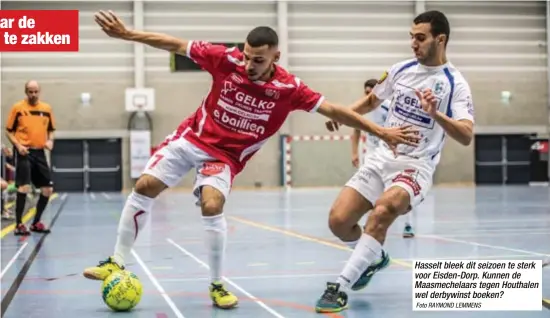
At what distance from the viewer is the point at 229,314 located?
600 centimetres

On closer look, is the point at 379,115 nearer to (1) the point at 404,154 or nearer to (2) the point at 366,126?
(1) the point at 404,154

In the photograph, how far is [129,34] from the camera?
634 cm

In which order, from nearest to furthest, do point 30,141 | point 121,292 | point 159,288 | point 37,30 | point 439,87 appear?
point 37,30 → point 121,292 → point 439,87 → point 159,288 → point 30,141

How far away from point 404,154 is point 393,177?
0.21 meters

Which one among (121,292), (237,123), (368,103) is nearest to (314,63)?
(368,103)

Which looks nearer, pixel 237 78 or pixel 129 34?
pixel 129 34

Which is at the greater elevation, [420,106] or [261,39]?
[261,39]

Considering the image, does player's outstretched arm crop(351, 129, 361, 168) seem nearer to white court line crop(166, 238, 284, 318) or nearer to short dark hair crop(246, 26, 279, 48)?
white court line crop(166, 238, 284, 318)

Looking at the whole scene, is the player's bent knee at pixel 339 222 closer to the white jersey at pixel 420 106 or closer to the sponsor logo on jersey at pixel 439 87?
the white jersey at pixel 420 106

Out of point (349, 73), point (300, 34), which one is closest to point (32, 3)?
point (300, 34)

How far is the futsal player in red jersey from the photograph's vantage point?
250 inches

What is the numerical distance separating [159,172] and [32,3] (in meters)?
26.3

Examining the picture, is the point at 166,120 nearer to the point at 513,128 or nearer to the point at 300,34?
the point at 300,34

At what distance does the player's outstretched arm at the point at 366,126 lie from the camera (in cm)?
633
